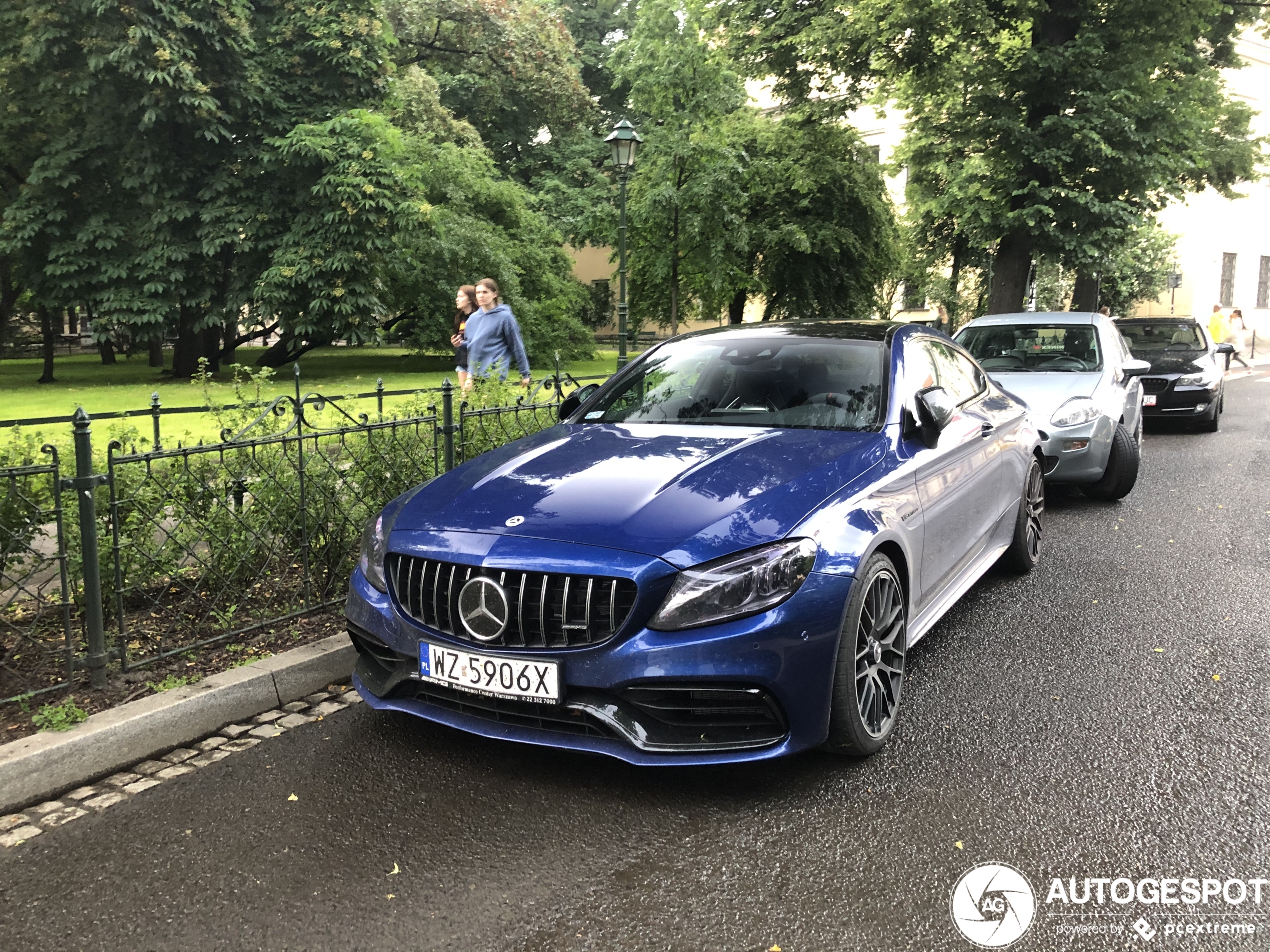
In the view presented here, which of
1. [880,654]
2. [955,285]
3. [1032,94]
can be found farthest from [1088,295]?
[880,654]

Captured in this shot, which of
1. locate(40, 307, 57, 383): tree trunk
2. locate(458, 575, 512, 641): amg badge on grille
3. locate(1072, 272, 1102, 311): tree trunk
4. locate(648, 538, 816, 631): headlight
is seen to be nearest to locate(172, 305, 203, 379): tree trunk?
locate(40, 307, 57, 383): tree trunk

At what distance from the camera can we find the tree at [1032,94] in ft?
50.1

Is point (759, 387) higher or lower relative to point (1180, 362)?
higher

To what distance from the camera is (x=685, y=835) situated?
3080 millimetres

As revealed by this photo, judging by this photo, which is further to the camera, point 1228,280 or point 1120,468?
point 1228,280

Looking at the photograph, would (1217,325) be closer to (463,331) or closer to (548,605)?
(463,331)

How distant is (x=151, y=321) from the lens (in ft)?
69.9

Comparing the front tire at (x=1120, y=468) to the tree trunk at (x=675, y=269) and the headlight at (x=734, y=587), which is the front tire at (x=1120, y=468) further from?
the tree trunk at (x=675, y=269)

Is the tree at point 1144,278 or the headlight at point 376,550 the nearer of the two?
the headlight at point 376,550

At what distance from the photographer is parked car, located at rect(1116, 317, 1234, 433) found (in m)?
13.6

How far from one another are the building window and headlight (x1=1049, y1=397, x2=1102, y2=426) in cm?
4227

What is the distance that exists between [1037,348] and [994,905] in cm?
768

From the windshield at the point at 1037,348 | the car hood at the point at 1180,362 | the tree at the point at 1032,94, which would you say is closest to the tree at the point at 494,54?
the tree at the point at 1032,94

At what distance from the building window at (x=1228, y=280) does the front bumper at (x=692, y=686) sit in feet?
158
